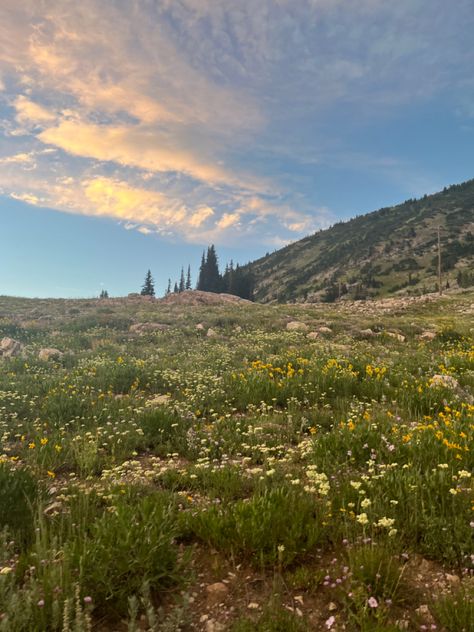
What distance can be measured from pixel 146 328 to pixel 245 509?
20.0 m

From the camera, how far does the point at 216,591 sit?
10.2ft

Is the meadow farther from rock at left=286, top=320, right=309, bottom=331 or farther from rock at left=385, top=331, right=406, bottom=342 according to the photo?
rock at left=286, top=320, right=309, bottom=331

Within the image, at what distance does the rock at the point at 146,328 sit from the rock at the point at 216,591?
1965 centimetres

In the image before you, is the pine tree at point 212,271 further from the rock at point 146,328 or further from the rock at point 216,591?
the rock at point 216,591

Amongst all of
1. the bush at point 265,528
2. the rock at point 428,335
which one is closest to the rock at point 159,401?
the bush at point 265,528

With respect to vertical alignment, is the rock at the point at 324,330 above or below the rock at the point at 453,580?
above

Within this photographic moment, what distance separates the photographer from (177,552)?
10.8 feet

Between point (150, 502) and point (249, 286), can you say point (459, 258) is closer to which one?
point (249, 286)

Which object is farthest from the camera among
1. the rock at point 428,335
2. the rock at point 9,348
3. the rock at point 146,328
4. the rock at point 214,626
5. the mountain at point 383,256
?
the mountain at point 383,256

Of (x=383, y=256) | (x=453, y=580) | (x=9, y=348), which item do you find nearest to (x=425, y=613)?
(x=453, y=580)

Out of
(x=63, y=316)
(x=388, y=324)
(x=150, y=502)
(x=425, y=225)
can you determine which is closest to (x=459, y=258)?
(x=425, y=225)

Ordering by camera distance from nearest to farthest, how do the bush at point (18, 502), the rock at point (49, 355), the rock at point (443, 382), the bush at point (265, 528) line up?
the bush at point (265, 528)
the bush at point (18, 502)
the rock at point (443, 382)
the rock at point (49, 355)

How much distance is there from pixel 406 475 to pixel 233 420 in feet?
11.6

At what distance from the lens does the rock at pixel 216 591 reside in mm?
3036
